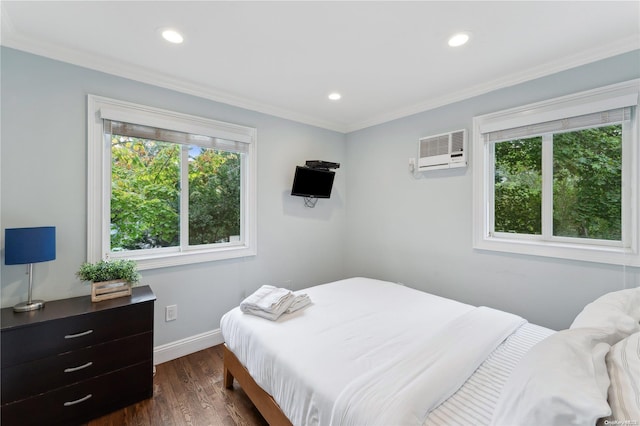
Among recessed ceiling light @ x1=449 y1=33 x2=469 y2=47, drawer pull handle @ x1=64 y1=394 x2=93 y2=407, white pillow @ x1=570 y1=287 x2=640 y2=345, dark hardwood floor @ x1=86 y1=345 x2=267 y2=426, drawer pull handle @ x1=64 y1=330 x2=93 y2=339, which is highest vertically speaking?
recessed ceiling light @ x1=449 y1=33 x2=469 y2=47

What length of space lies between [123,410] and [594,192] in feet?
12.3

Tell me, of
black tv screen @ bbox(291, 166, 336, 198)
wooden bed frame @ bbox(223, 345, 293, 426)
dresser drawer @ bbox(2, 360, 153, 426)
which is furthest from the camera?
black tv screen @ bbox(291, 166, 336, 198)

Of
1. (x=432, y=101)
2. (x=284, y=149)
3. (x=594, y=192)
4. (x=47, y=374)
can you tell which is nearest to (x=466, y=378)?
(x=594, y=192)

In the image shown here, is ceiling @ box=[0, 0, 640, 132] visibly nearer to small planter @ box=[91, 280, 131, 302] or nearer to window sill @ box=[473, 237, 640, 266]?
window sill @ box=[473, 237, 640, 266]

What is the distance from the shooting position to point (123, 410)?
1896 millimetres

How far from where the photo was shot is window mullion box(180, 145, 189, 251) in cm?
268

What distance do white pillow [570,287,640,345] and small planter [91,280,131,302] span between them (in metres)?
2.71

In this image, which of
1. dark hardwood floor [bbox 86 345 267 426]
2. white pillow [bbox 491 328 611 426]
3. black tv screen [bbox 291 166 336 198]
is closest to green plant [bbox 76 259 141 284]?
dark hardwood floor [bbox 86 345 267 426]

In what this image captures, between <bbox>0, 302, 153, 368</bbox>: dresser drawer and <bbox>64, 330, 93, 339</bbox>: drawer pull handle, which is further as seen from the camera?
<bbox>64, 330, 93, 339</bbox>: drawer pull handle

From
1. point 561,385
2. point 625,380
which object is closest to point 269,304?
point 561,385

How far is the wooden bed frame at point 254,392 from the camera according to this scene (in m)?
1.48

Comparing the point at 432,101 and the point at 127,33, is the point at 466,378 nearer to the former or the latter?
the point at 432,101

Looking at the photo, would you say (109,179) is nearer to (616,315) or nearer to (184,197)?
(184,197)

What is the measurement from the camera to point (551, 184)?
231 centimetres
